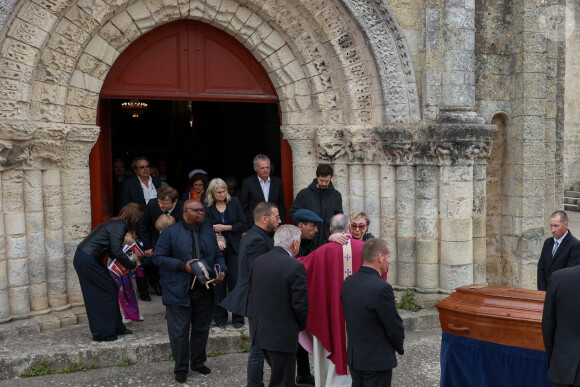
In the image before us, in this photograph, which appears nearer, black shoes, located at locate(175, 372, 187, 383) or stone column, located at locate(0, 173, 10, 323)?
black shoes, located at locate(175, 372, 187, 383)

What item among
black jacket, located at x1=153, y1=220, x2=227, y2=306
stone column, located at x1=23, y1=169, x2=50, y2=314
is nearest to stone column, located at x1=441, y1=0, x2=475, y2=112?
black jacket, located at x1=153, y1=220, x2=227, y2=306

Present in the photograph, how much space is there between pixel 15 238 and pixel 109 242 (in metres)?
0.94

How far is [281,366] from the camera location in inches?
184

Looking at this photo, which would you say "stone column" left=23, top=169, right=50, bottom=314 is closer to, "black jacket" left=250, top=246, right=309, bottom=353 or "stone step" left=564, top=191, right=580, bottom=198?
"black jacket" left=250, top=246, right=309, bottom=353

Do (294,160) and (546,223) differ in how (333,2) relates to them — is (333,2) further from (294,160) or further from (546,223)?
(546,223)

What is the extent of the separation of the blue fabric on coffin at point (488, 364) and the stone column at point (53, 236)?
12.6ft

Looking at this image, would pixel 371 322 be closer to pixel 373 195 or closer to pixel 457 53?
pixel 373 195

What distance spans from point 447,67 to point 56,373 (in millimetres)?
5195

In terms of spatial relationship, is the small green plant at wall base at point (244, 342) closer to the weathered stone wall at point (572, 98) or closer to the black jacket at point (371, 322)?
the black jacket at point (371, 322)

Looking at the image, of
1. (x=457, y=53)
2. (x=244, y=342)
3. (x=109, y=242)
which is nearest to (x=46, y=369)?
(x=109, y=242)

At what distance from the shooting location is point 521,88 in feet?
27.0

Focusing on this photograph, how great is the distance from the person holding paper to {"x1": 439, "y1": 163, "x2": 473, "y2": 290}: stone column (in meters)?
2.97

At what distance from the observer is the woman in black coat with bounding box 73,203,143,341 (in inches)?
239

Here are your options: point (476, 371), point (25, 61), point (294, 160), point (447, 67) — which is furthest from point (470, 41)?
point (25, 61)
